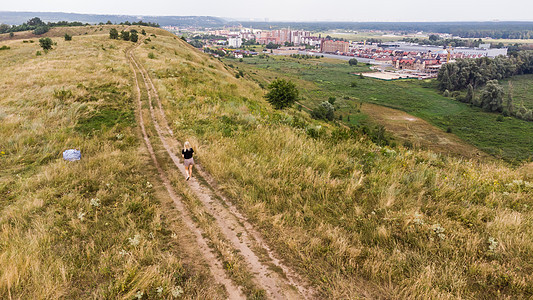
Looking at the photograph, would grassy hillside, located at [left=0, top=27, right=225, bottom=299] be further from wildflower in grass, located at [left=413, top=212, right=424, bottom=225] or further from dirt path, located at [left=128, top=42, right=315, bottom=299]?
wildflower in grass, located at [left=413, top=212, right=424, bottom=225]

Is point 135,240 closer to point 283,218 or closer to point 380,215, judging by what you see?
point 283,218

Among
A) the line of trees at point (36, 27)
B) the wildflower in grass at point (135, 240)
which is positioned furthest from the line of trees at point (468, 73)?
the line of trees at point (36, 27)

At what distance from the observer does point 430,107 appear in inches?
2945

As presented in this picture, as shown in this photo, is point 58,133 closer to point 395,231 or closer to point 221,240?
point 221,240

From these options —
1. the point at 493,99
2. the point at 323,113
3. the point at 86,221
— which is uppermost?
the point at 493,99

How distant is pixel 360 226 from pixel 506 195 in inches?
177

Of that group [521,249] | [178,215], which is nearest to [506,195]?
[521,249]

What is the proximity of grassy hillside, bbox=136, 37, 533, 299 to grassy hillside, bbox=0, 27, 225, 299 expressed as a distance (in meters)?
2.10

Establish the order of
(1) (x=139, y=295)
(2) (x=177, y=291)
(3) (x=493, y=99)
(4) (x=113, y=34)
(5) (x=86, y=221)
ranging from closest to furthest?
(1) (x=139, y=295), (2) (x=177, y=291), (5) (x=86, y=221), (4) (x=113, y=34), (3) (x=493, y=99)

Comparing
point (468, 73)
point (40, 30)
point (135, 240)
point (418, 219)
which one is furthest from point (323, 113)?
point (40, 30)

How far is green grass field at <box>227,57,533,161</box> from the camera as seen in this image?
50875mm

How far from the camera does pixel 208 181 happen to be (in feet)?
26.8

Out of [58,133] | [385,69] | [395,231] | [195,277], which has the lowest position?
[195,277]

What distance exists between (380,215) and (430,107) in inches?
3332
